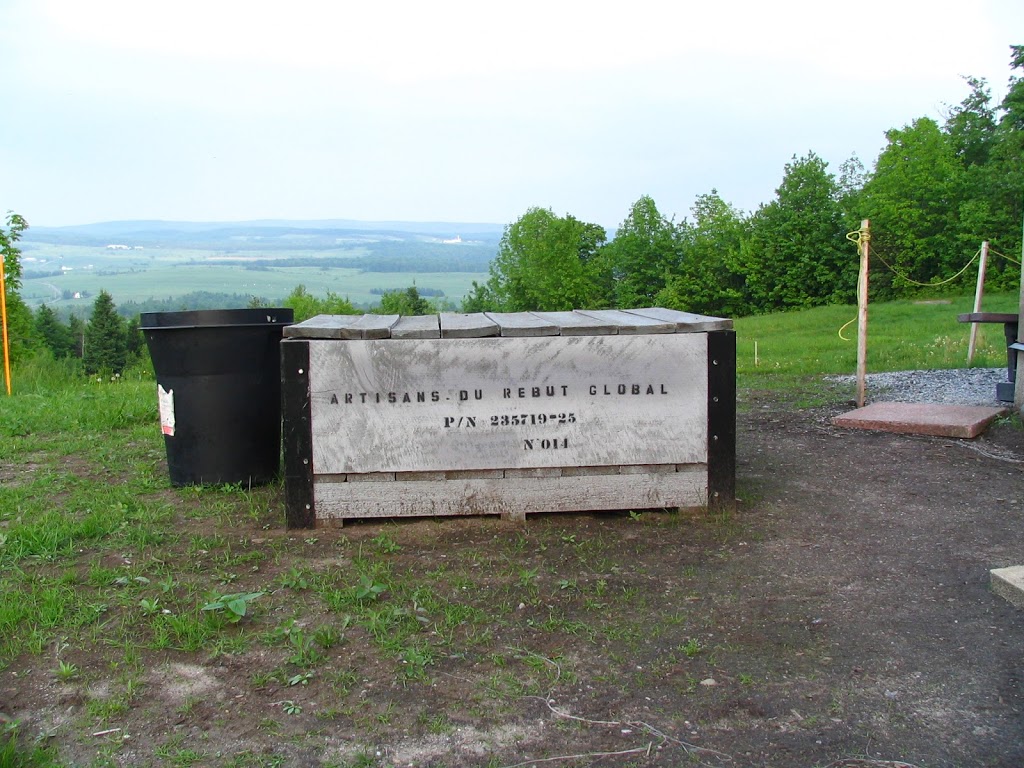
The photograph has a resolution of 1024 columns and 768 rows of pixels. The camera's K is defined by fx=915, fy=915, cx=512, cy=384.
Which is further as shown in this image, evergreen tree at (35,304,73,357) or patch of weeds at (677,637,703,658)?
evergreen tree at (35,304,73,357)

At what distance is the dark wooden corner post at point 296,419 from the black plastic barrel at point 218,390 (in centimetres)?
95

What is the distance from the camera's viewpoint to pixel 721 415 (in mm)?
4621

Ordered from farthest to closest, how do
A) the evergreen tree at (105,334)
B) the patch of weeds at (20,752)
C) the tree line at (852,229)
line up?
the evergreen tree at (105,334)
the tree line at (852,229)
the patch of weeds at (20,752)

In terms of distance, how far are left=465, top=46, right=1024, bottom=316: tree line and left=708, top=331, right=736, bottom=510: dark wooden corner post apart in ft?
93.3

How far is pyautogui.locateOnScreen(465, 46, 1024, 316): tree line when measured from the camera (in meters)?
35.8

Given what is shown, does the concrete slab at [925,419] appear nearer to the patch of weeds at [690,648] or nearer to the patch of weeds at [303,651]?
the patch of weeds at [690,648]

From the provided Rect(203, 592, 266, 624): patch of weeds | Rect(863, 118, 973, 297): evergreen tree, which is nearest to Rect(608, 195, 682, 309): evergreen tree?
Rect(863, 118, 973, 297): evergreen tree

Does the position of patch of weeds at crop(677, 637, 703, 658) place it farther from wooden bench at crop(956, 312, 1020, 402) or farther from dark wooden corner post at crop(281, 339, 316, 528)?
wooden bench at crop(956, 312, 1020, 402)

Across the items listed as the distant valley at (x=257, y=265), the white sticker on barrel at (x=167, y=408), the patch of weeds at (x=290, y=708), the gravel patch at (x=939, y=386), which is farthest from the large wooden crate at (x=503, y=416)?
the distant valley at (x=257, y=265)

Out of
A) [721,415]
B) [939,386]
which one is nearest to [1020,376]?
[939,386]

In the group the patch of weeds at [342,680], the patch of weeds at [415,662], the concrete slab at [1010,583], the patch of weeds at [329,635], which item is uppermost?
the concrete slab at [1010,583]

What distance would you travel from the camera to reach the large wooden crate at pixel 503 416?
4473 mm

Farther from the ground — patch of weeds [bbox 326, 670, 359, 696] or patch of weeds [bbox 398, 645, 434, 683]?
patch of weeds [bbox 398, 645, 434, 683]

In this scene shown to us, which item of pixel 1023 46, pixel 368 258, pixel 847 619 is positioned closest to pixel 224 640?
pixel 847 619
